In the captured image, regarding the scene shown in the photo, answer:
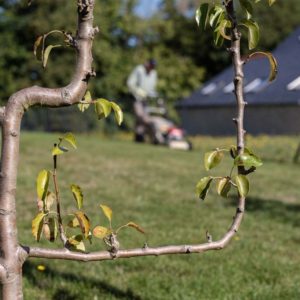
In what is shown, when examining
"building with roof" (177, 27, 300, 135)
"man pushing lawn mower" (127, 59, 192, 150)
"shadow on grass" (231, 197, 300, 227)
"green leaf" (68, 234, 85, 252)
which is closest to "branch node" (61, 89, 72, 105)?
"green leaf" (68, 234, 85, 252)

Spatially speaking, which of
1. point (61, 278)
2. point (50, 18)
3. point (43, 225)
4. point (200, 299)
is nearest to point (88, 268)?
point (61, 278)

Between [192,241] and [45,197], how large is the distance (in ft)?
10.4

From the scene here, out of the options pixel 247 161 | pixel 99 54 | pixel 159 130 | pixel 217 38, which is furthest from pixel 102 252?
pixel 99 54

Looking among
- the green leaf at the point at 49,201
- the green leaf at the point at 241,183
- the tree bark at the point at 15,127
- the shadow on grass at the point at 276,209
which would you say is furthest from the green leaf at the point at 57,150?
the shadow on grass at the point at 276,209

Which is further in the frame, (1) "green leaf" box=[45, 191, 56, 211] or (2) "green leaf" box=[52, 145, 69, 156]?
(1) "green leaf" box=[45, 191, 56, 211]

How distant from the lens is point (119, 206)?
6.81 meters

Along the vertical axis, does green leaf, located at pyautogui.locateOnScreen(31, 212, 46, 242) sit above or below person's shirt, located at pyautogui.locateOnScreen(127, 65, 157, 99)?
below

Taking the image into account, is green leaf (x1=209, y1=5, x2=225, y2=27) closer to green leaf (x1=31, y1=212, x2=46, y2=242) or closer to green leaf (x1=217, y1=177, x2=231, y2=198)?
green leaf (x1=217, y1=177, x2=231, y2=198)

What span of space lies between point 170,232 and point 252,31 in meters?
3.46

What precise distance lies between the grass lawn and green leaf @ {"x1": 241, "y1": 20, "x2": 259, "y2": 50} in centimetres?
186

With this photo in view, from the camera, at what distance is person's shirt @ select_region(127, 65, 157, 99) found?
15.3 metres

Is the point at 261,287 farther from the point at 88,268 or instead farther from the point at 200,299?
the point at 88,268

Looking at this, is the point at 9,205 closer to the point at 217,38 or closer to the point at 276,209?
the point at 217,38

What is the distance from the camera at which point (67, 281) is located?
157 inches
